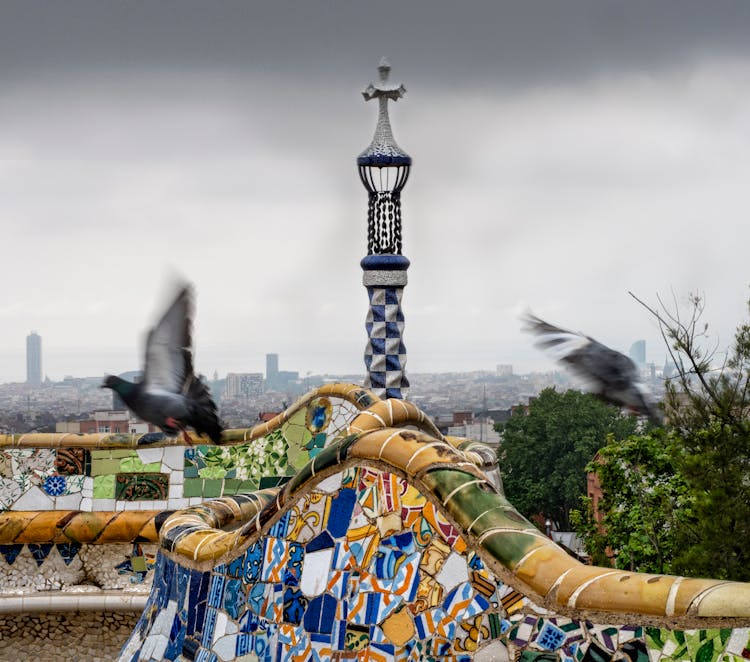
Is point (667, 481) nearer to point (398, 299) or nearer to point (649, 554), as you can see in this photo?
point (649, 554)

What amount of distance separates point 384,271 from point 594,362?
2.39 metres

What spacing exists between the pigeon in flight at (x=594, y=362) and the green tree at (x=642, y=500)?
1.87 metres

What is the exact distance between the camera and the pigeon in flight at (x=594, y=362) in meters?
7.38

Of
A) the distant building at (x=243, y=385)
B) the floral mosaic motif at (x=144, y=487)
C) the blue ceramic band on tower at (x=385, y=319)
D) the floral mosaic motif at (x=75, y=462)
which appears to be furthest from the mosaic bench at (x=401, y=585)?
the distant building at (x=243, y=385)

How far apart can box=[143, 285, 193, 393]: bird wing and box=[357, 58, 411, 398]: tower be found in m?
2.96

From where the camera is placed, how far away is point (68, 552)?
712cm

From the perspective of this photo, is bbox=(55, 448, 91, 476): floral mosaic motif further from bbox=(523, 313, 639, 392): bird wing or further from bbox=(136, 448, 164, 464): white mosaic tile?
bbox=(523, 313, 639, 392): bird wing

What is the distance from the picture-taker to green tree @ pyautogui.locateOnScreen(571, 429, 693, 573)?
9.41 m

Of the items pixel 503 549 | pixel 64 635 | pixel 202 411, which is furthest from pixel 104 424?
pixel 503 549

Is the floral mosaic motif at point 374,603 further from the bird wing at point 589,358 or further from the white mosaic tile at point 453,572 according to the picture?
the bird wing at point 589,358

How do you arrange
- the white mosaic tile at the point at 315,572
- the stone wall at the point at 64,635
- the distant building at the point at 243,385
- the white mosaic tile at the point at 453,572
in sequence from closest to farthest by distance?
1. the white mosaic tile at the point at 453,572
2. the white mosaic tile at the point at 315,572
3. the stone wall at the point at 64,635
4. the distant building at the point at 243,385

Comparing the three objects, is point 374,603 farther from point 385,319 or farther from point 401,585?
point 385,319

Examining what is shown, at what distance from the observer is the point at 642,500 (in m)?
9.65

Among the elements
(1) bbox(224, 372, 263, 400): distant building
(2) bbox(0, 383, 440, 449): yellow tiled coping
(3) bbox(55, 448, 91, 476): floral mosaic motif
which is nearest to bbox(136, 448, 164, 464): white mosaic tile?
(2) bbox(0, 383, 440, 449): yellow tiled coping
